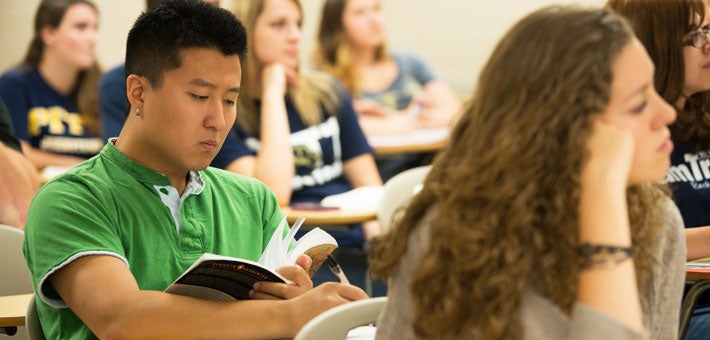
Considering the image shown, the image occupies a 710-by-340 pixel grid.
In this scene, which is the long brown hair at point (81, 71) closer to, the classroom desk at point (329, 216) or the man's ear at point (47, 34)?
the man's ear at point (47, 34)

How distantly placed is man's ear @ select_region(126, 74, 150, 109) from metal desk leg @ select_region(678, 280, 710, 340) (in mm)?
1279

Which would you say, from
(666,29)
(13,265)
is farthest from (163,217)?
(666,29)

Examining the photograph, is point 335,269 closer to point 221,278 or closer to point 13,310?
point 221,278

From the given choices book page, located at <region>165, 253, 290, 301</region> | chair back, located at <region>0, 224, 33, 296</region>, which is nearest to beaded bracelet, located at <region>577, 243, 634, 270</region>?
book page, located at <region>165, 253, 290, 301</region>

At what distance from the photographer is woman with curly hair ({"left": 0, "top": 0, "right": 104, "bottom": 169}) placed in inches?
191

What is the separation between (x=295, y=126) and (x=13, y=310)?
1.97 metres

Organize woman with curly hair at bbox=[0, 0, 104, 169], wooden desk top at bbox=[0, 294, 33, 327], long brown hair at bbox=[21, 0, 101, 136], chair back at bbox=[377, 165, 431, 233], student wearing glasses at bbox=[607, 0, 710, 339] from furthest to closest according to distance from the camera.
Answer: long brown hair at bbox=[21, 0, 101, 136] → woman with curly hair at bbox=[0, 0, 104, 169] → chair back at bbox=[377, 165, 431, 233] → student wearing glasses at bbox=[607, 0, 710, 339] → wooden desk top at bbox=[0, 294, 33, 327]

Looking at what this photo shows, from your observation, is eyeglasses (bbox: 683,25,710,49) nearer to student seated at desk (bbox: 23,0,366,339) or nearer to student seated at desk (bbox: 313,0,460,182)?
student seated at desk (bbox: 23,0,366,339)

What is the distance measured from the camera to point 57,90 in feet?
16.5

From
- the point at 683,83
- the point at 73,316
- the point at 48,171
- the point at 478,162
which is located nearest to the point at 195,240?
the point at 73,316

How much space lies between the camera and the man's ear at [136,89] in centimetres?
195

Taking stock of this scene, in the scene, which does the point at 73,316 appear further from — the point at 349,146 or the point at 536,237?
the point at 349,146

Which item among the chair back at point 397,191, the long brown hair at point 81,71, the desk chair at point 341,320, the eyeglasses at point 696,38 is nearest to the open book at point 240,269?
the desk chair at point 341,320

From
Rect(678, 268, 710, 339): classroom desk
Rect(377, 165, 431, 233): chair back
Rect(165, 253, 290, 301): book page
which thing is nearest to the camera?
Rect(165, 253, 290, 301): book page
